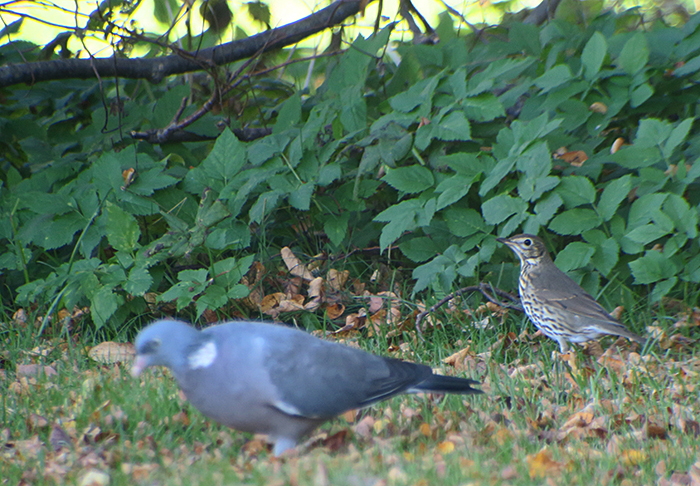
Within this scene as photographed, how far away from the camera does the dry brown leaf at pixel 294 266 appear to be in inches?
187

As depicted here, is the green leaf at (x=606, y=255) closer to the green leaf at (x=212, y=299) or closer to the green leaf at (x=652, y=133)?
the green leaf at (x=652, y=133)

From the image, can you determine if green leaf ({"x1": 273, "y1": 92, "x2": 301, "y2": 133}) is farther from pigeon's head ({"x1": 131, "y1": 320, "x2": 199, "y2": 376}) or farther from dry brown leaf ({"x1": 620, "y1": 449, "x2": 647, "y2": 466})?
dry brown leaf ({"x1": 620, "y1": 449, "x2": 647, "y2": 466})

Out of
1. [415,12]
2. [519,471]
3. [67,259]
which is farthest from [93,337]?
[415,12]

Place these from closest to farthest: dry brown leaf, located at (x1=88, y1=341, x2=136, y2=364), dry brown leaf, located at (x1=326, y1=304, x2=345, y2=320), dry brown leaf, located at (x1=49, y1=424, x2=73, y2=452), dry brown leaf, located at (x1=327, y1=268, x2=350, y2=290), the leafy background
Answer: dry brown leaf, located at (x1=49, y1=424, x2=73, y2=452)
the leafy background
dry brown leaf, located at (x1=88, y1=341, x2=136, y2=364)
dry brown leaf, located at (x1=326, y1=304, x2=345, y2=320)
dry brown leaf, located at (x1=327, y1=268, x2=350, y2=290)

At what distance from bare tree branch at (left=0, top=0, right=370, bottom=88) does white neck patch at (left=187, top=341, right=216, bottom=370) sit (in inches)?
112

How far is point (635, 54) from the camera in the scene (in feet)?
13.4

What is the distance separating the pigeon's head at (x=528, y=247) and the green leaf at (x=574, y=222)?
136mm

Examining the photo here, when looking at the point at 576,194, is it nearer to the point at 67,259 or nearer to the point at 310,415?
the point at 310,415

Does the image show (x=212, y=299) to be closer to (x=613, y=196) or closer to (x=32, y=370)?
(x=32, y=370)

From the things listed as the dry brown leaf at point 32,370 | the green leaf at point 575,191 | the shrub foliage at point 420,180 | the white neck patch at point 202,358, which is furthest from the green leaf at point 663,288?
the dry brown leaf at point 32,370

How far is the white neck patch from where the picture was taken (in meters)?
2.39

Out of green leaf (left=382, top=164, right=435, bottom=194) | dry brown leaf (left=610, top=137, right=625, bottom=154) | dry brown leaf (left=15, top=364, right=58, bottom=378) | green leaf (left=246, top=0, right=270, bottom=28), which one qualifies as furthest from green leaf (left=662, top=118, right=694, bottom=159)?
dry brown leaf (left=15, top=364, right=58, bottom=378)

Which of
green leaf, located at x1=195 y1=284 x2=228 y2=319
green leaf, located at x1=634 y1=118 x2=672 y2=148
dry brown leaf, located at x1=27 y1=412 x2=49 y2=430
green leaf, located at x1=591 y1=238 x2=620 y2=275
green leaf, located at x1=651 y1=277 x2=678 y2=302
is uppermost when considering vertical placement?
green leaf, located at x1=634 y1=118 x2=672 y2=148

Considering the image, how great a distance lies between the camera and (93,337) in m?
4.24
